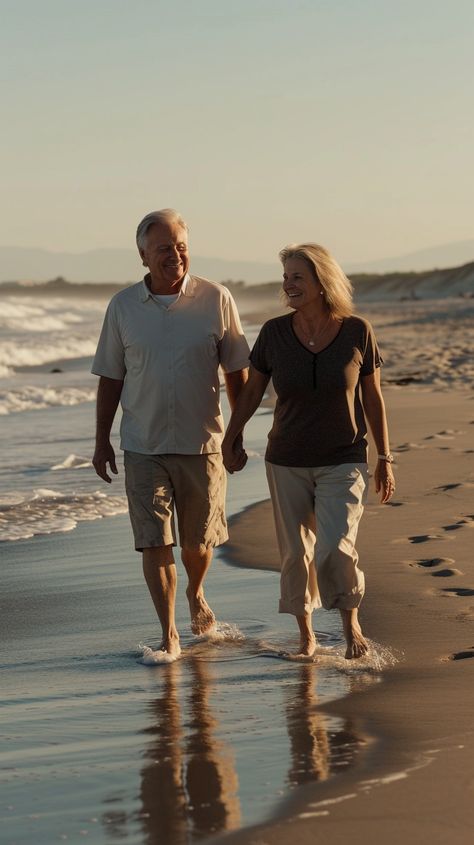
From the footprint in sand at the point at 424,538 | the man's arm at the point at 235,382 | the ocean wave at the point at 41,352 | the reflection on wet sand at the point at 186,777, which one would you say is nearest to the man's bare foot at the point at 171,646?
the reflection on wet sand at the point at 186,777

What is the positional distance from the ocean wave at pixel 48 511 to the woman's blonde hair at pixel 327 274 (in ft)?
12.5

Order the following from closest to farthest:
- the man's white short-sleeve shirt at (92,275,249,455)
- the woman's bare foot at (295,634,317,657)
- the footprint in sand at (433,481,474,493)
Result: 1. the woman's bare foot at (295,634,317,657)
2. the man's white short-sleeve shirt at (92,275,249,455)
3. the footprint in sand at (433,481,474,493)

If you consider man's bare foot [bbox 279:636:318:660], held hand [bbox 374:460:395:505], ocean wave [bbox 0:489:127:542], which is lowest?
man's bare foot [bbox 279:636:318:660]

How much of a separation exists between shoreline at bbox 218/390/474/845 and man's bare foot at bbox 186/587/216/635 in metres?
0.69

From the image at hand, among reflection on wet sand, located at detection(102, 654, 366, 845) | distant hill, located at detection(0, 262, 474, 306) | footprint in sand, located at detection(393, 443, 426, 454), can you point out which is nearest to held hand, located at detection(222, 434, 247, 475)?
reflection on wet sand, located at detection(102, 654, 366, 845)

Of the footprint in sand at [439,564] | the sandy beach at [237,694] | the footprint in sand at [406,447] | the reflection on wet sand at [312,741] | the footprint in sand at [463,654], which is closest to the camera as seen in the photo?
the sandy beach at [237,694]

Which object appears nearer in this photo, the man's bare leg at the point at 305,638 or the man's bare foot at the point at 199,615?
the man's bare leg at the point at 305,638

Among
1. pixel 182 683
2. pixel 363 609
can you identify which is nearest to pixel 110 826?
pixel 182 683

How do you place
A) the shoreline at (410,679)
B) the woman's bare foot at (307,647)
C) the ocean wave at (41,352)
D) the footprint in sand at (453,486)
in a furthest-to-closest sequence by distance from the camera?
1. the ocean wave at (41,352)
2. the footprint in sand at (453,486)
3. the woman's bare foot at (307,647)
4. the shoreline at (410,679)

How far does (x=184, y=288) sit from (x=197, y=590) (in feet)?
4.39

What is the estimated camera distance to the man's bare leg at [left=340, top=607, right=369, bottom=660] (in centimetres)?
527

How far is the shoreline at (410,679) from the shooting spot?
341 cm

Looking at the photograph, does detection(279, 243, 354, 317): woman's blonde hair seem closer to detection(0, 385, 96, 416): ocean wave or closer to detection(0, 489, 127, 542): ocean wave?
detection(0, 489, 127, 542): ocean wave

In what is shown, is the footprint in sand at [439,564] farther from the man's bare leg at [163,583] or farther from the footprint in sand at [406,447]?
the footprint in sand at [406,447]
